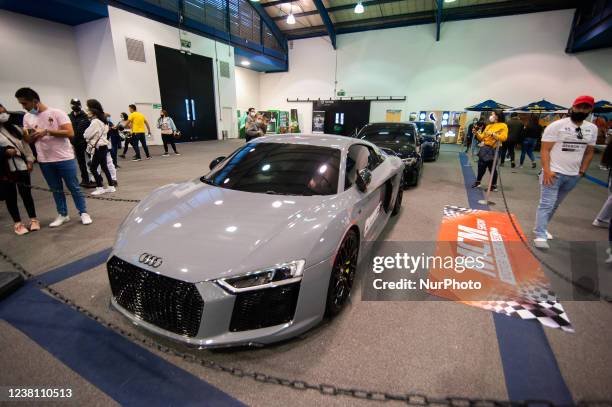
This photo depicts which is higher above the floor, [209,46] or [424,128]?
[209,46]

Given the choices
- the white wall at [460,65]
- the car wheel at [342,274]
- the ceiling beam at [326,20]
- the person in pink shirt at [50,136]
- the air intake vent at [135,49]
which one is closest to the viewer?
the car wheel at [342,274]

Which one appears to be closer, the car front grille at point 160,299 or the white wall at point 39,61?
the car front grille at point 160,299

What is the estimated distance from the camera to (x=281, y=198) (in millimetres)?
2100

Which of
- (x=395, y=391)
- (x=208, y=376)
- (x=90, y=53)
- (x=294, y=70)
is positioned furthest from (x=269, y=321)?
(x=294, y=70)

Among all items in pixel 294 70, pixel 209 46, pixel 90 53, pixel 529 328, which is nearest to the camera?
pixel 529 328

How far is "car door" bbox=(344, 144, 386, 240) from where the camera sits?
7.77 ft

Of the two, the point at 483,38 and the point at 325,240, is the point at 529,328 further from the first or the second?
the point at 483,38

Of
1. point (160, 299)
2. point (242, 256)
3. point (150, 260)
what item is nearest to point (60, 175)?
point (150, 260)

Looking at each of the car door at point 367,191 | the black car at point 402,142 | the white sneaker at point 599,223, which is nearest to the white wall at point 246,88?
the black car at point 402,142

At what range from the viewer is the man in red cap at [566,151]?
280 cm

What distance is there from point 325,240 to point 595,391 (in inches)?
65.0

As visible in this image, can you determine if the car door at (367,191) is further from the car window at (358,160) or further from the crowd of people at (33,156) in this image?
the crowd of people at (33,156)

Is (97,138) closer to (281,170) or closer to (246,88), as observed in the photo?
(281,170)

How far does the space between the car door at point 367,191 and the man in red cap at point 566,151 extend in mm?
1767
